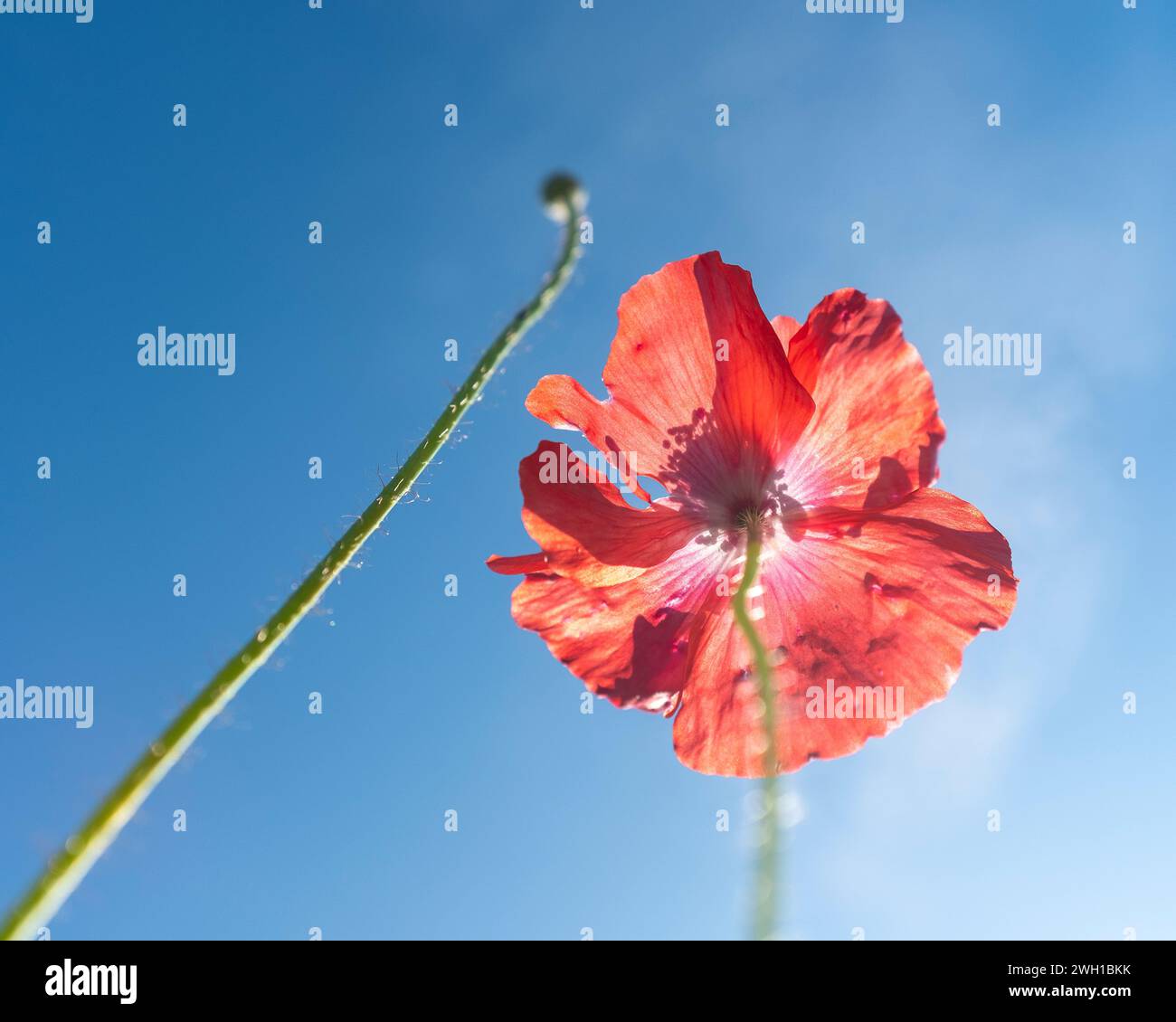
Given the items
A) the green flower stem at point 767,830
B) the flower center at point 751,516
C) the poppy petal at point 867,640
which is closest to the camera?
the green flower stem at point 767,830

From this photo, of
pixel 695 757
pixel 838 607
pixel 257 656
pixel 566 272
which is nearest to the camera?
pixel 257 656

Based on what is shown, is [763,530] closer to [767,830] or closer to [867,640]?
[867,640]

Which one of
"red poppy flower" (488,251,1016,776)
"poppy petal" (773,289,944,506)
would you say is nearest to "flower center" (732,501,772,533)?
"red poppy flower" (488,251,1016,776)

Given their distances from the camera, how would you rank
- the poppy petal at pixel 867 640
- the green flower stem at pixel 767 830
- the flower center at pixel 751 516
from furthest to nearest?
1. the flower center at pixel 751 516
2. the poppy petal at pixel 867 640
3. the green flower stem at pixel 767 830

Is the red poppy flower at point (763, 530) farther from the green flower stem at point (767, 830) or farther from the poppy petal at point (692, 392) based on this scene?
the green flower stem at point (767, 830)

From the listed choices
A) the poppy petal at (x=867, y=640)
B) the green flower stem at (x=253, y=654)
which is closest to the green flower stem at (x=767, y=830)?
the green flower stem at (x=253, y=654)

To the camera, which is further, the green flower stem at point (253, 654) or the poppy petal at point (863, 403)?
the poppy petal at point (863, 403)

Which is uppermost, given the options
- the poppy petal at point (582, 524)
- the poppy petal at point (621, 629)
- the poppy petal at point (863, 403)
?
the poppy petal at point (863, 403)
